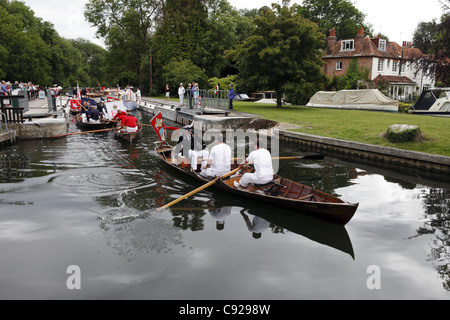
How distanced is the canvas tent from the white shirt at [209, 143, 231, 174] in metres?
25.5

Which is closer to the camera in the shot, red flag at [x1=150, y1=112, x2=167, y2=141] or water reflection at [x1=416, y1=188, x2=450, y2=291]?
water reflection at [x1=416, y1=188, x2=450, y2=291]

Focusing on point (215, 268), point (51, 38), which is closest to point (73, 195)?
point (215, 268)

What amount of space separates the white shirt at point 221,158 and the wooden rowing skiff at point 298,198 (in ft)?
1.28

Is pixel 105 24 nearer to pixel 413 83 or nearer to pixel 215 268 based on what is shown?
pixel 413 83

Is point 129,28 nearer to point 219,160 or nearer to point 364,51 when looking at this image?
point 364,51

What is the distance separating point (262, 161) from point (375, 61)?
40096 millimetres

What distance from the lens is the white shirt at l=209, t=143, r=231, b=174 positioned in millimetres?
10305

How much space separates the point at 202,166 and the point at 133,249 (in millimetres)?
4380

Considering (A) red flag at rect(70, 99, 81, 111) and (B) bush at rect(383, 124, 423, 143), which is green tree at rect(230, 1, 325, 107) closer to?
(B) bush at rect(383, 124, 423, 143)

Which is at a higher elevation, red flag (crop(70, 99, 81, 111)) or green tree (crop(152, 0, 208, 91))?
green tree (crop(152, 0, 208, 91))

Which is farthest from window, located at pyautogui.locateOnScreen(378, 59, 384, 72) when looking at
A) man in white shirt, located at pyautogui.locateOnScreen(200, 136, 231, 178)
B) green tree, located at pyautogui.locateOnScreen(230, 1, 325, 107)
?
man in white shirt, located at pyautogui.locateOnScreen(200, 136, 231, 178)

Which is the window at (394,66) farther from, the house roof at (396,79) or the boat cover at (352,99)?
the boat cover at (352,99)

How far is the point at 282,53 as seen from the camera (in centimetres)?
2708

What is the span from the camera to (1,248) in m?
6.89
